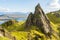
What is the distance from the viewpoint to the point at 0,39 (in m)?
90.2
